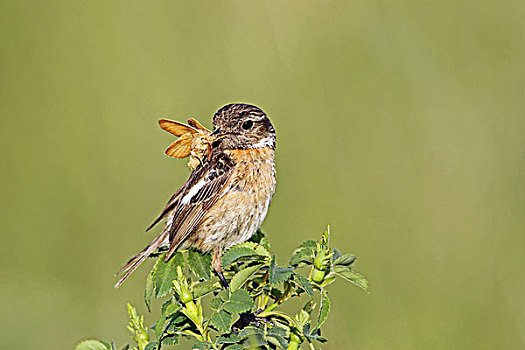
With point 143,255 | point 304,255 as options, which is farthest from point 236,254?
point 143,255

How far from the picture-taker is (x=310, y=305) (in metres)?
1.73

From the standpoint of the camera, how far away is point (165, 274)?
185cm

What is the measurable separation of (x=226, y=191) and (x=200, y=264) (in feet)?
2.45

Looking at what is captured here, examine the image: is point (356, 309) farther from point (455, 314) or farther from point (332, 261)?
point (332, 261)

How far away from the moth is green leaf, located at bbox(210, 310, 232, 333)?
0.62 metres

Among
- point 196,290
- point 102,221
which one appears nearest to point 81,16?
point 102,221

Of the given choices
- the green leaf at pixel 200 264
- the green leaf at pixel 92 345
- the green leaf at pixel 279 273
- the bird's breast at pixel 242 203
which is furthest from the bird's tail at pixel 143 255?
the green leaf at pixel 279 273

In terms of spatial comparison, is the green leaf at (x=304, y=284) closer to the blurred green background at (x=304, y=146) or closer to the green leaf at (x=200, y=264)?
the green leaf at (x=200, y=264)

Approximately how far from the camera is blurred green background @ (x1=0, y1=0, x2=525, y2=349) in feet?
14.5

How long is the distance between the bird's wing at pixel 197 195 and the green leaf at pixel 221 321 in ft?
2.63

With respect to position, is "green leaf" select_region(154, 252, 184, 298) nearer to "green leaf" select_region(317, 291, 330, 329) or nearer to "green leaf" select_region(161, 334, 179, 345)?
"green leaf" select_region(161, 334, 179, 345)

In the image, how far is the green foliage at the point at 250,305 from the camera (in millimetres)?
1556

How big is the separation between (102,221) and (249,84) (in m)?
1.87

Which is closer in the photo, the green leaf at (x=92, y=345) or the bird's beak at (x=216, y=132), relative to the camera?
the green leaf at (x=92, y=345)
